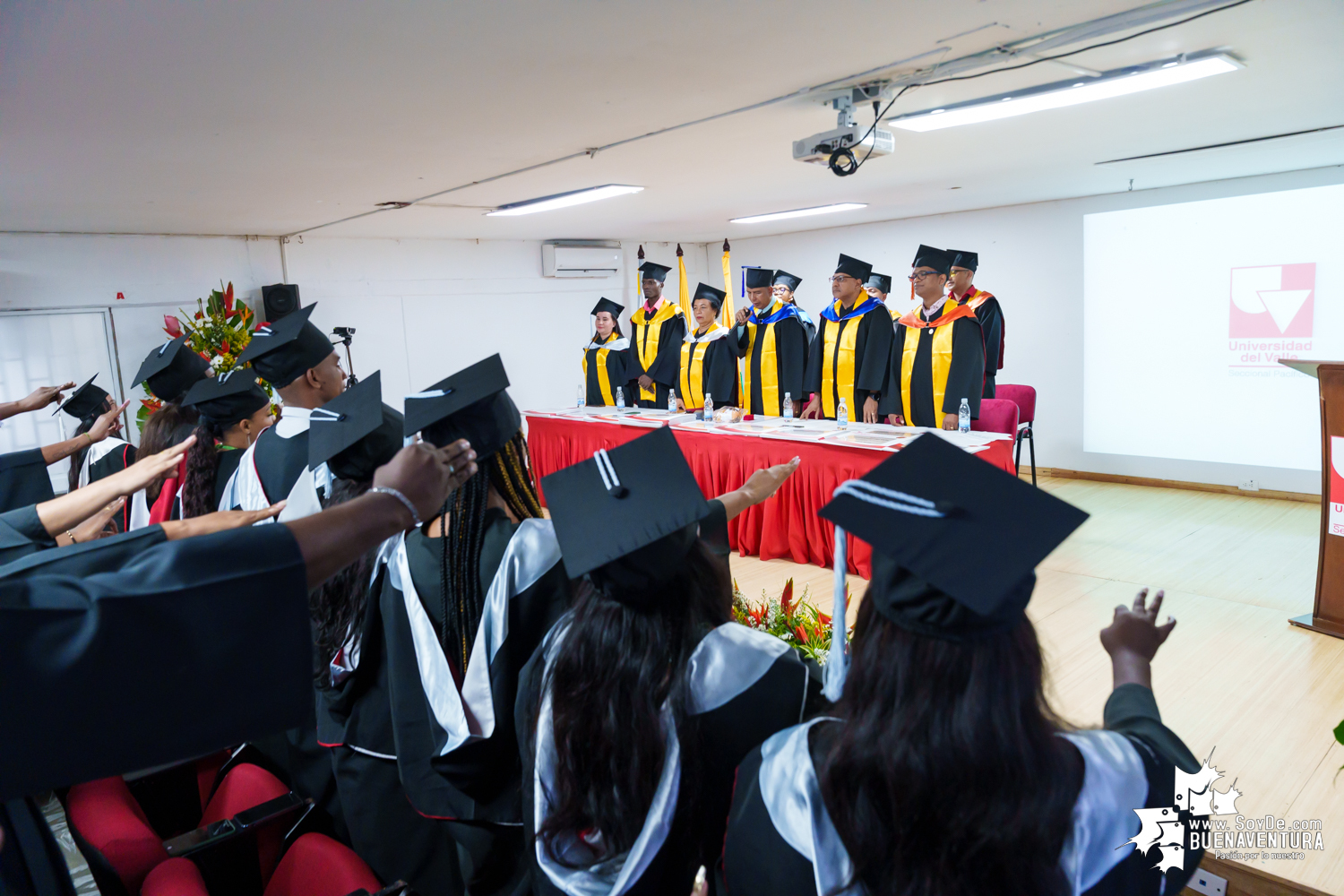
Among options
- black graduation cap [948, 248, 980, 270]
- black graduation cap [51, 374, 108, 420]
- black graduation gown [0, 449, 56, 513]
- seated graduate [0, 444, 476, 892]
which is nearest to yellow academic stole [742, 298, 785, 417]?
black graduation cap [948, 248, 980, 270]

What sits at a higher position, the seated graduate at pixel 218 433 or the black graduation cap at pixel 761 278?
the black graduation cap at pixel 761 278

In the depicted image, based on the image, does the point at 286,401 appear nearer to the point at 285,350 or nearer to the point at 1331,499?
the point at 285,350

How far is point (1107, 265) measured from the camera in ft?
22.2

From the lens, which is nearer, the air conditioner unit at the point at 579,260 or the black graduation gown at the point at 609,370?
the black graduation gown at the point at 609,370

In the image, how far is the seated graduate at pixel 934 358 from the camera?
5.42 meters

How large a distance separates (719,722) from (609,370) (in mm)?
6630

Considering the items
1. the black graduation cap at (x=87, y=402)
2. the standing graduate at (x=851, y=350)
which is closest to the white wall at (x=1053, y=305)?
the standing graduate at (x=851, y=350)

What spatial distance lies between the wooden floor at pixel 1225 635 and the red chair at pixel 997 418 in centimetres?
90

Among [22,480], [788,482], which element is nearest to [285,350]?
[22,480]

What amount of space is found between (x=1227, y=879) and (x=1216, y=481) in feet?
19.6

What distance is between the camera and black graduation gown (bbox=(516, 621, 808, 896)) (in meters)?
1.07

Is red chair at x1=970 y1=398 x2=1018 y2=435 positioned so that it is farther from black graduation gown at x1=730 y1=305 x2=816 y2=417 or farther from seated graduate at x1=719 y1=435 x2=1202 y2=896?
seated graduate at x1=719 y1=435 x2=1202 y2=896

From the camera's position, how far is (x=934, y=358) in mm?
5629

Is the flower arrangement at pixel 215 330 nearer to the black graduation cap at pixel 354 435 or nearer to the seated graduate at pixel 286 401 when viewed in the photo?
the seated graduate at pixel 286 401
